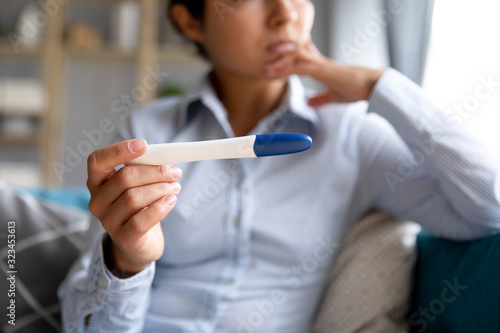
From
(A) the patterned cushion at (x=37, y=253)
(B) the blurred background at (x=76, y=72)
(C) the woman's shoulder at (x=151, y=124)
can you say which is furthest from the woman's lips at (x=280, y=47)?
(B) the blurred background at (x=76, y=72)

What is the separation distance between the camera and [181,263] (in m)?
0.83

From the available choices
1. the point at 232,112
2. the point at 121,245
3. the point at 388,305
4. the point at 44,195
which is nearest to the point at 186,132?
the point at 232,112

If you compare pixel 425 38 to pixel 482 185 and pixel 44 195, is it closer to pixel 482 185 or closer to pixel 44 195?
pixel 482 185

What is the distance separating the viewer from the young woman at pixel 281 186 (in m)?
0.76

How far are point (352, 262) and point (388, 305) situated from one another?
0.32 feet

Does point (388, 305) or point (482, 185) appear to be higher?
point (482, 185)

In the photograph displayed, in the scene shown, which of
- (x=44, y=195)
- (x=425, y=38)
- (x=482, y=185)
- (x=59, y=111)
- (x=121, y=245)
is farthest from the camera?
(x=59, y=111)

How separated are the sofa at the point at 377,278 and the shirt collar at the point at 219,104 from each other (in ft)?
0.77

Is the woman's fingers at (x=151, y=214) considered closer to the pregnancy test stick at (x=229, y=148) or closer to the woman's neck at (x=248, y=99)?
the pregnancy test stick at (x=229, y=148)

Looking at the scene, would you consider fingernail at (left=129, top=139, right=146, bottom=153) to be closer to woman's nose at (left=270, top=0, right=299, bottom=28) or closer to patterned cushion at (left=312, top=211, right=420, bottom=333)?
woman's nose at (left=270, top=0, right=299, bottom=28)

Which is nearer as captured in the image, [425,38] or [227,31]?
[227,31]

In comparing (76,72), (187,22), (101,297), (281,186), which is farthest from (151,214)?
(76,72)

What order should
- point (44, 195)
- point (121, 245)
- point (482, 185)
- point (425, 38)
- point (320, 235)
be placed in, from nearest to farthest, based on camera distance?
1. point (121, 245)
2. point (482, 185)
3. point (320, 235)
4. point (44, 195)
5. point (425, 38)

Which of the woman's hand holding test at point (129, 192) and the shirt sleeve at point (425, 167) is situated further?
the shirt sleeve at point (425, 167)
